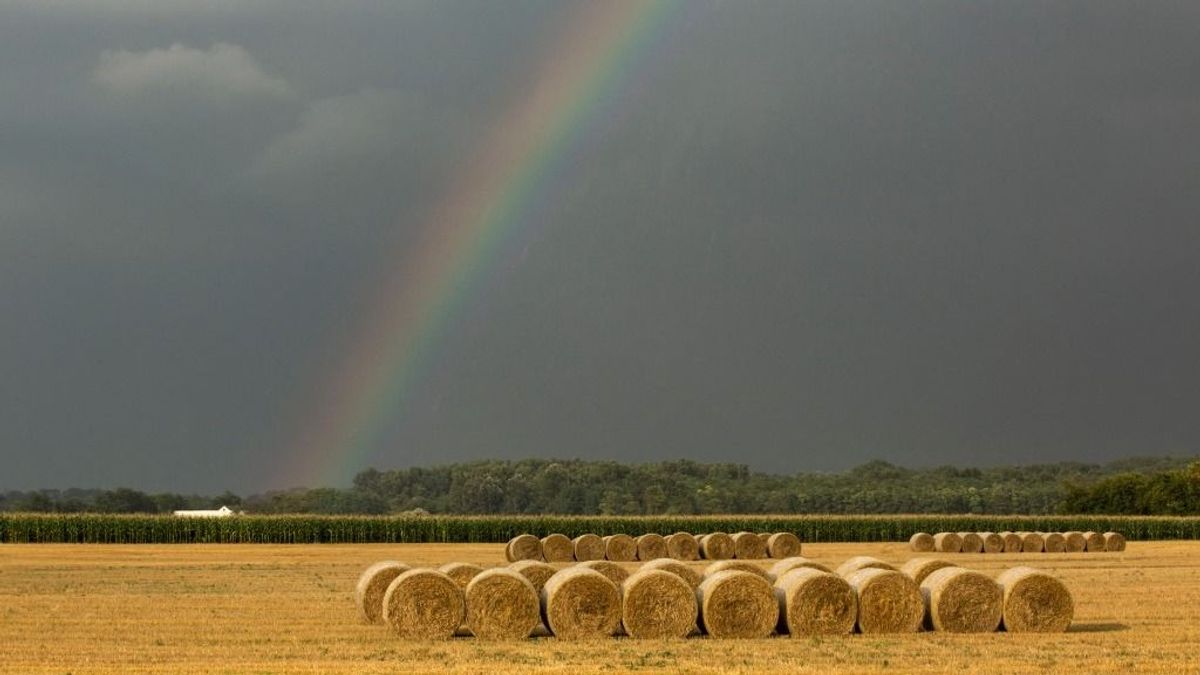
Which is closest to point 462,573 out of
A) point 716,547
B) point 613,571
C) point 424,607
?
point 613,571

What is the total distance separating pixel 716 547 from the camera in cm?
5284

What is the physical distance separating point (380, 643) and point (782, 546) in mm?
33666

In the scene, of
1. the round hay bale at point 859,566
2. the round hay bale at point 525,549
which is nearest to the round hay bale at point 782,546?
the round hay bale at point 525,549

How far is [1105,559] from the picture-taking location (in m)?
49.6

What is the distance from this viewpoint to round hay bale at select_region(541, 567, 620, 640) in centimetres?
2155

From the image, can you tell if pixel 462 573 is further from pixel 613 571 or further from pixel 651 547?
pixel 651 547

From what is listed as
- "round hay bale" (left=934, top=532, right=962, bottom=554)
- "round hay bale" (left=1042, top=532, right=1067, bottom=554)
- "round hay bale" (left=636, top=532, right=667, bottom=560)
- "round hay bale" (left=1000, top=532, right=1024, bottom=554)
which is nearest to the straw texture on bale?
"round hay bale" (left=636, top=532, right=667, bottom=560)

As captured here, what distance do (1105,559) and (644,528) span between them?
22902mm

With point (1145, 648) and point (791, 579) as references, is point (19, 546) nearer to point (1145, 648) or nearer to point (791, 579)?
point (791, 579)

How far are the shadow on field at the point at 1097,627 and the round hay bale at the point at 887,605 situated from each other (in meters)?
2.47

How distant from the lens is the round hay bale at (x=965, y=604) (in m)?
22.2

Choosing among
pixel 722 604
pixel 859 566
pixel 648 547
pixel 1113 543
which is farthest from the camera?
pixel 1113 543

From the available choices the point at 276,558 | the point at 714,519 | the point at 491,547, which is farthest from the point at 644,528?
the point at 276,558

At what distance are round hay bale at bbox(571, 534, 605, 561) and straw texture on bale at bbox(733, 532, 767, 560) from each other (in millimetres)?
5504
